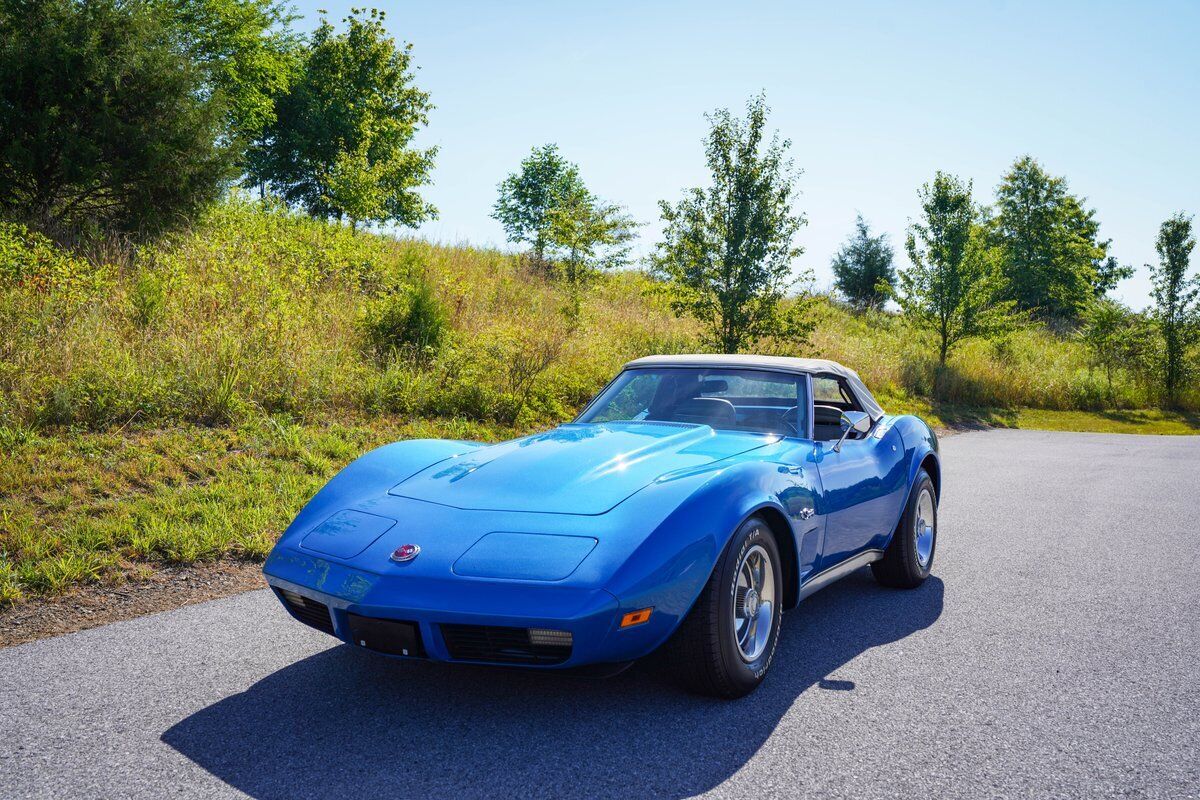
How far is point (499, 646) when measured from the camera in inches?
112

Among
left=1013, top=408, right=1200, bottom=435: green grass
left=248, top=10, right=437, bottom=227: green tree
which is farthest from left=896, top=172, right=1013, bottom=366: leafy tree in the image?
left=248, top=10, right=437, bottom=227: green tree

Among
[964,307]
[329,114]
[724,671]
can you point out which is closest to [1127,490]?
[724,671]

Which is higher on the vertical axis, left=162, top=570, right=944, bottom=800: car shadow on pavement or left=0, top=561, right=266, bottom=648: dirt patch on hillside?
left=162, top=570, right=944, bottom=800: car shadow on pavement

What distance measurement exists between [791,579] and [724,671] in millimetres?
699

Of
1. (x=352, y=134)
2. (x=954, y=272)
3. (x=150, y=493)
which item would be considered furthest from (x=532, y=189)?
(x=150, y=493)

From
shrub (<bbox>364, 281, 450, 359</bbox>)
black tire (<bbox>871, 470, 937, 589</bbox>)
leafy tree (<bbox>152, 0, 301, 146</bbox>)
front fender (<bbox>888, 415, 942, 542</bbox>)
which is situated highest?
leafy tree (<bbox>152, 0, 301, 146</bbox>)

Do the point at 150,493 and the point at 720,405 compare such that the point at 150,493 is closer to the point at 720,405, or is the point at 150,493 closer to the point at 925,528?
the point at 720,405

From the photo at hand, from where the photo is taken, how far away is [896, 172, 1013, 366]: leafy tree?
2297 centimetres

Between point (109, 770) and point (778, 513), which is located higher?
point (778, 513)

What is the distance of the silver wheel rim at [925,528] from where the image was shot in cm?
518

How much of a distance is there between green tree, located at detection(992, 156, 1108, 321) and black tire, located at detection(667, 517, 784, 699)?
46569mm

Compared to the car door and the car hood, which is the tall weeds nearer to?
the car hood

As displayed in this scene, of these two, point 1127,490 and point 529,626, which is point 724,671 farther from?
point 1127,490

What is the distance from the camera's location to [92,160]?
11.5 metres
